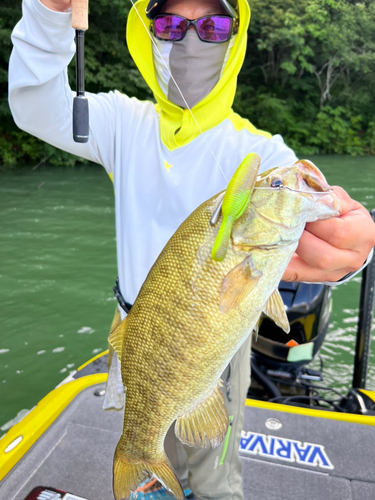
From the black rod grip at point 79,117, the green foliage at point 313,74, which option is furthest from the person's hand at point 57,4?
the green foliage at point 313,74

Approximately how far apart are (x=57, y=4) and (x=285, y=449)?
8.65 feet

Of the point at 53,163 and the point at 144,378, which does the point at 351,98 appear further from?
the point at 144,378

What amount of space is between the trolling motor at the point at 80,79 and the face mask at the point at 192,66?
0.49 m

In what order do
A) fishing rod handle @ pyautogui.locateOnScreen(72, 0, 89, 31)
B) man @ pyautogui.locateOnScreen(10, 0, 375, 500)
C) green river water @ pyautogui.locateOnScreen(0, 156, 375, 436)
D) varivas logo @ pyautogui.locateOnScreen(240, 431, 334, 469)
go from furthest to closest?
green river water @ pyautogui.locateOnScreen(0, 156, 375, 436) → varivas logo @ pyautogui.locateOnScreen(240, 431, 334, 469) → man @ pyautogui.locateOnScreen(10, 0, 375, 500) → fishing rod handle @ pyautogui.locateOnScreen(72, 0, 89, 31)

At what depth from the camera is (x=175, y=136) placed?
6.94 feet

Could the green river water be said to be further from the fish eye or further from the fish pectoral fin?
the fish eye

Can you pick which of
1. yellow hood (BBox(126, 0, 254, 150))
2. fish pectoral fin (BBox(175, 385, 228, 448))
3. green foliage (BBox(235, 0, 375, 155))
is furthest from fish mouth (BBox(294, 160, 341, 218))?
green foliage (BBox(235, 0, 375, 155))

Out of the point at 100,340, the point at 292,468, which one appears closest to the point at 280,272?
the point at 292,468

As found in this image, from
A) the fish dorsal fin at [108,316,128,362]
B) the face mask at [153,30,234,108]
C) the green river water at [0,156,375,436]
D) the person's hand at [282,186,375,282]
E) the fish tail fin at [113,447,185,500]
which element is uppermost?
the face mask at [153,30,234,108]

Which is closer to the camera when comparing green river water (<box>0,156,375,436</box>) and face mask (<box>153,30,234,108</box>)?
face mask (<box>153,30,234,108</box>)

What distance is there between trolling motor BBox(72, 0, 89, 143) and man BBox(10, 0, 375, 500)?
0.13 metres

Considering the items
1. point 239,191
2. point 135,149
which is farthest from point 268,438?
point 239,191

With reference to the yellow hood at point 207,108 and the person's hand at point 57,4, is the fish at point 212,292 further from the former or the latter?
the person's hand at point 57,4

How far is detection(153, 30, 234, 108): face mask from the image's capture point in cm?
214
